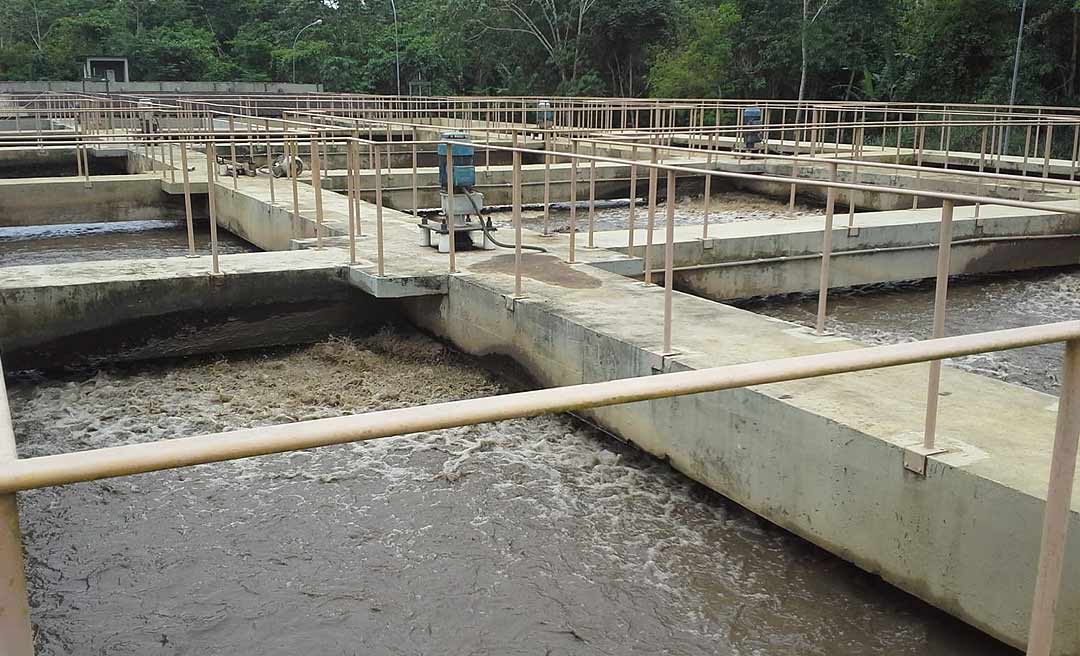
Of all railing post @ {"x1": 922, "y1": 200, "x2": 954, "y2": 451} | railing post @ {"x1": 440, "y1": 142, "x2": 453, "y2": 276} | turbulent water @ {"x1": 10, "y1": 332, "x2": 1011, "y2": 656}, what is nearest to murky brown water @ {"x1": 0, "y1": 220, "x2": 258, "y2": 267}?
railing post @ {"x1": 440, "y1": 142, "x2": 453, "y2": 276}

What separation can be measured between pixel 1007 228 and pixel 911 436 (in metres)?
8.67

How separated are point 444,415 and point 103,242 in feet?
49.6

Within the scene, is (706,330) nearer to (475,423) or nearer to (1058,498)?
(1058,498)

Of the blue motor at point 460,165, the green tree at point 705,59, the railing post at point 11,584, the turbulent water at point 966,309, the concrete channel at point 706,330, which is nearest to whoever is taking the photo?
the railing post at point 11,584

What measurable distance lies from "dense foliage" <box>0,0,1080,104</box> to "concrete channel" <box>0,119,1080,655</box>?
20.2 meters

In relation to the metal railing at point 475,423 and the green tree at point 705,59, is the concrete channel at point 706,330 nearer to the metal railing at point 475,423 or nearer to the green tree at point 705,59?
the metal railing at point 475,423

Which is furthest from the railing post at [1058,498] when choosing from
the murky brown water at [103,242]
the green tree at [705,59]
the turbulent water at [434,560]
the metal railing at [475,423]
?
the green tree at [705,59]

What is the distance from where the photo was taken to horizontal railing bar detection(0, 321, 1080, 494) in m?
1.33

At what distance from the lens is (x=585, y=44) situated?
1735 inches

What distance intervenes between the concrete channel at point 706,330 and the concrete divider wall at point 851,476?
0.04 feet

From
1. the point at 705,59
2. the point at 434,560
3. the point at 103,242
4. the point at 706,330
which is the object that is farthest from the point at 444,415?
the point at 705,59

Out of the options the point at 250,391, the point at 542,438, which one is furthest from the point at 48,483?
the point at 250,391

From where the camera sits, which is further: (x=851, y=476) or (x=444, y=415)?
(x=851, y=476)

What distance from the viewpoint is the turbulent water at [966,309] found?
29.2 ft
